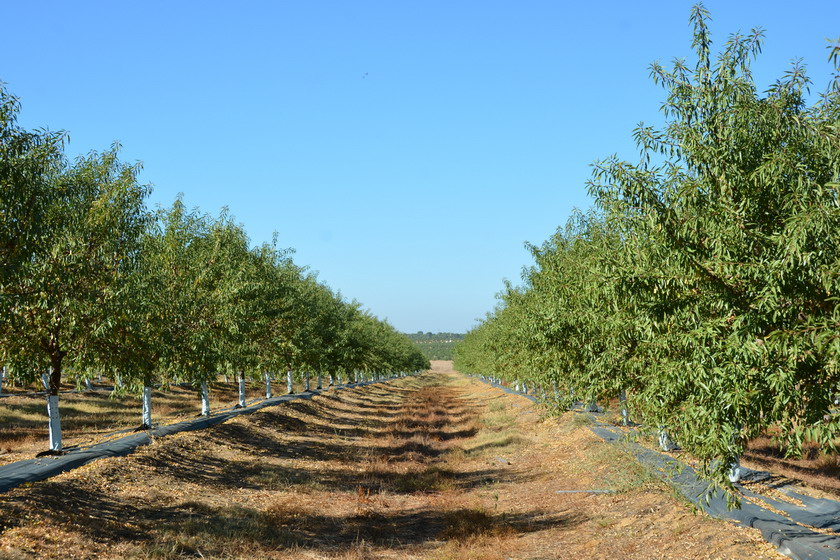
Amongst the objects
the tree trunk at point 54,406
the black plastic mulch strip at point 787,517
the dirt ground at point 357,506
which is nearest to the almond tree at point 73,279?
the tree trunk at point 54,406

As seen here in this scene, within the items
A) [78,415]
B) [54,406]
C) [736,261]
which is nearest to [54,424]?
[54,406]

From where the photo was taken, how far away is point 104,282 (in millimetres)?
18828

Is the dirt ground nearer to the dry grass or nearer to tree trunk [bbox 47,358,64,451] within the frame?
tree trunk [bbox 47,358,64,451]

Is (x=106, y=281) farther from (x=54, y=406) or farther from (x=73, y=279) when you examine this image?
(x=54, y=406)

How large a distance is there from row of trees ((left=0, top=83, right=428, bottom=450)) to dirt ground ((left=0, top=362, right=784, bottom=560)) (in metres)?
3.43

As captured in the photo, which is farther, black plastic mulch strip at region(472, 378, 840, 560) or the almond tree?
the almond tree

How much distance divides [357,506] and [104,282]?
10830 mm

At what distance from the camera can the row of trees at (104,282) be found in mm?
14102

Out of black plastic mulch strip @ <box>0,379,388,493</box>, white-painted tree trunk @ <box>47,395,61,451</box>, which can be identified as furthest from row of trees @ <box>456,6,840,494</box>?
white-painted tree trunk @ <box>47,395,61,451</box>

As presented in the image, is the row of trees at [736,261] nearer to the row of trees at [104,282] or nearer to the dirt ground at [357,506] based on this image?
the dirt ground at [357,506]

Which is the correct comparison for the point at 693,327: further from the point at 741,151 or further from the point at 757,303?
the point at 741,151

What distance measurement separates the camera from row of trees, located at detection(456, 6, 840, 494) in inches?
322

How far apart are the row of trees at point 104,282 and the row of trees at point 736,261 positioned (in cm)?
1284

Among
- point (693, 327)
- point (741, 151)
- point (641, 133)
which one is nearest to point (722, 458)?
point (693, 327)
